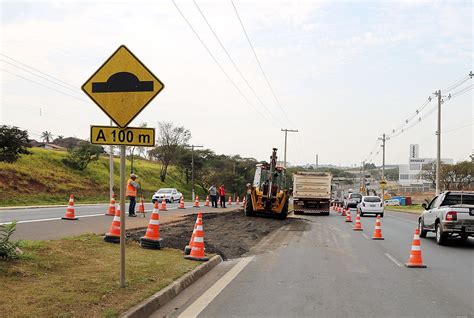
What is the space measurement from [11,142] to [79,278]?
3765 cm

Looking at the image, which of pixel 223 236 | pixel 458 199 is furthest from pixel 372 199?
pixel 223 236

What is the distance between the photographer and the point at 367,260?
12.7 metres

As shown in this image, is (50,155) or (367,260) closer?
(367,260)

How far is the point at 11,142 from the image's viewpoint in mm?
42188

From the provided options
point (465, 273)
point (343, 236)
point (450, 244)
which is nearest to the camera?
point (465, 273)

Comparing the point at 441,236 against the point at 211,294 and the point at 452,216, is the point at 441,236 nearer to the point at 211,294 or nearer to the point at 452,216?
the point at 452,216

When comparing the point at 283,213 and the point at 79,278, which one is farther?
the point at 283,213

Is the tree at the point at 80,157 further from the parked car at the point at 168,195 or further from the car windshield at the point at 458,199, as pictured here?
the car windshield at the point at 458,199

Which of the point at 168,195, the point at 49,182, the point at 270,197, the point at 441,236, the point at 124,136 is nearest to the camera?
the point at 124,136

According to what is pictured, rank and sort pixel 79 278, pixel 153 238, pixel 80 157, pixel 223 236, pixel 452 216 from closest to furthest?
pixel 79 278 → pixel 153 238 → pixel 452 216 → pixel 223 236 → pixel 80 157

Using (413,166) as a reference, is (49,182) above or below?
below

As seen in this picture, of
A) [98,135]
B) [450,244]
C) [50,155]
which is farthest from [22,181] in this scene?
[98,135]

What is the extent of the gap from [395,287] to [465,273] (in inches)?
101

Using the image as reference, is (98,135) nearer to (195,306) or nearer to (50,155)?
(195,306)
